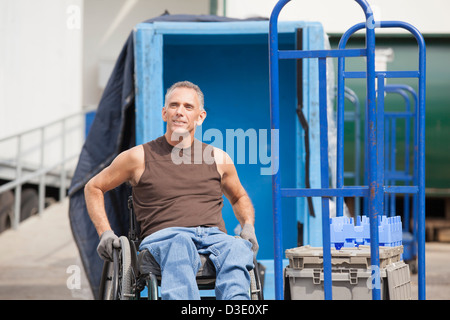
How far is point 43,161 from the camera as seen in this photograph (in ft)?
37.9

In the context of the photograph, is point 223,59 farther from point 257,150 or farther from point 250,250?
point 250,250

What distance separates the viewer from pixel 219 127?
18.3ft

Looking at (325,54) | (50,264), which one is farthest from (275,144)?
(50,264)

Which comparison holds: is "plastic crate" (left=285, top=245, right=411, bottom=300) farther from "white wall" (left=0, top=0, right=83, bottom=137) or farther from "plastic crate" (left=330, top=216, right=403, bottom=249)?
"white wall" (left=0, top=0, right=83, bottom=137)

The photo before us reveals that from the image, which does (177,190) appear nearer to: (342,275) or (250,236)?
(250,236)

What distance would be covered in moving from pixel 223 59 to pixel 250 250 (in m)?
2.70

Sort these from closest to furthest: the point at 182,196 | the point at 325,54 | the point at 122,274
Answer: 1. the point at 325,54
2. the point at 122,274
3. the point at 182,196

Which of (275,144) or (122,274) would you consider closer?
(275,144)

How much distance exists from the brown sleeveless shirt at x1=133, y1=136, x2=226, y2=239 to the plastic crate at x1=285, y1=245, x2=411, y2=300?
0.44 m

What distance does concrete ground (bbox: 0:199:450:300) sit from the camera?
632 centimetres

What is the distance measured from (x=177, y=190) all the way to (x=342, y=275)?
91cm

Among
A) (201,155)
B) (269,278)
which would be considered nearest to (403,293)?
(201,155)

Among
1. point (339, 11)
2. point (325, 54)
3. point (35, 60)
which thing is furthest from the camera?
point (35, 60)

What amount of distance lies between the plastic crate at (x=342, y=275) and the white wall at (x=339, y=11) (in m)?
7.23
